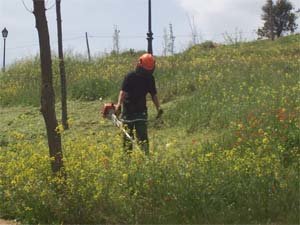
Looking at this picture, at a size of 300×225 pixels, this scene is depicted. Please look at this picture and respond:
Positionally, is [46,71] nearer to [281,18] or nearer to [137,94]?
[137,94]

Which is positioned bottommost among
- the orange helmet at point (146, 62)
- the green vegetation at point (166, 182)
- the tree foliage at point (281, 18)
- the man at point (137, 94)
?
the green vegetation at point (166, 182)

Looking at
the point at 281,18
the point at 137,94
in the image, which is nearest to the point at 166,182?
the point at 137,94

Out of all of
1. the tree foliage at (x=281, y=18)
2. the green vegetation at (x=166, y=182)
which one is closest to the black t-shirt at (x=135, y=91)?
the green vegetation at (x=166, y=182)

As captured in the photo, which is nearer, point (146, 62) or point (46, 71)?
point (46, 71)

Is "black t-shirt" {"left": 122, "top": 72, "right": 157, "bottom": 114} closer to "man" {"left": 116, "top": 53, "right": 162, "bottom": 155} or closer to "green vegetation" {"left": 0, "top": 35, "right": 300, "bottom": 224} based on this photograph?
"man" {"left": 116, "top": 53, "right": 162, "bottom": 155}

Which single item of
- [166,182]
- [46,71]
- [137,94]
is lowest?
[166,182]

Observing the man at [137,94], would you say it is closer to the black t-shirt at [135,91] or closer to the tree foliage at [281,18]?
the black t-shirt at [135,91]

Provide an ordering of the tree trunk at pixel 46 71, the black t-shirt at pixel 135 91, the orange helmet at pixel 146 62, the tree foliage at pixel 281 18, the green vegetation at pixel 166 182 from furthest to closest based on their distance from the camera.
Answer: the tree foliage at pixel 281 18 < the black t-shirt at pixel 135 91 < the orange helmet at pixel 146 62 < the tree trunk at pixel 46 71 < the green vegetation at pixel 166 182

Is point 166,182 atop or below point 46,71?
below

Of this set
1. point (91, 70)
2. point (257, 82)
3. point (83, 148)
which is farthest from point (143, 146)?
point (91, 70)

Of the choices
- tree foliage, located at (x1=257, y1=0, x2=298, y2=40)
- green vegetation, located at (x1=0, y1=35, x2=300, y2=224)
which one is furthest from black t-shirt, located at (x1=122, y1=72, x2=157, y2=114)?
tree foliage, located at (x1=257, y1=0, x2=298, y2=40)

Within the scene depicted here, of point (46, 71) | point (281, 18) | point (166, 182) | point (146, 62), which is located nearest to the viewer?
point (166, 182)

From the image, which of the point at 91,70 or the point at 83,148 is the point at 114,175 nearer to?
the point at 83,148

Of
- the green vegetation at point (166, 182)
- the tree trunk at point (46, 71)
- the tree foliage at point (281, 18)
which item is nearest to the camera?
the green vegetation at point (166, 182)
